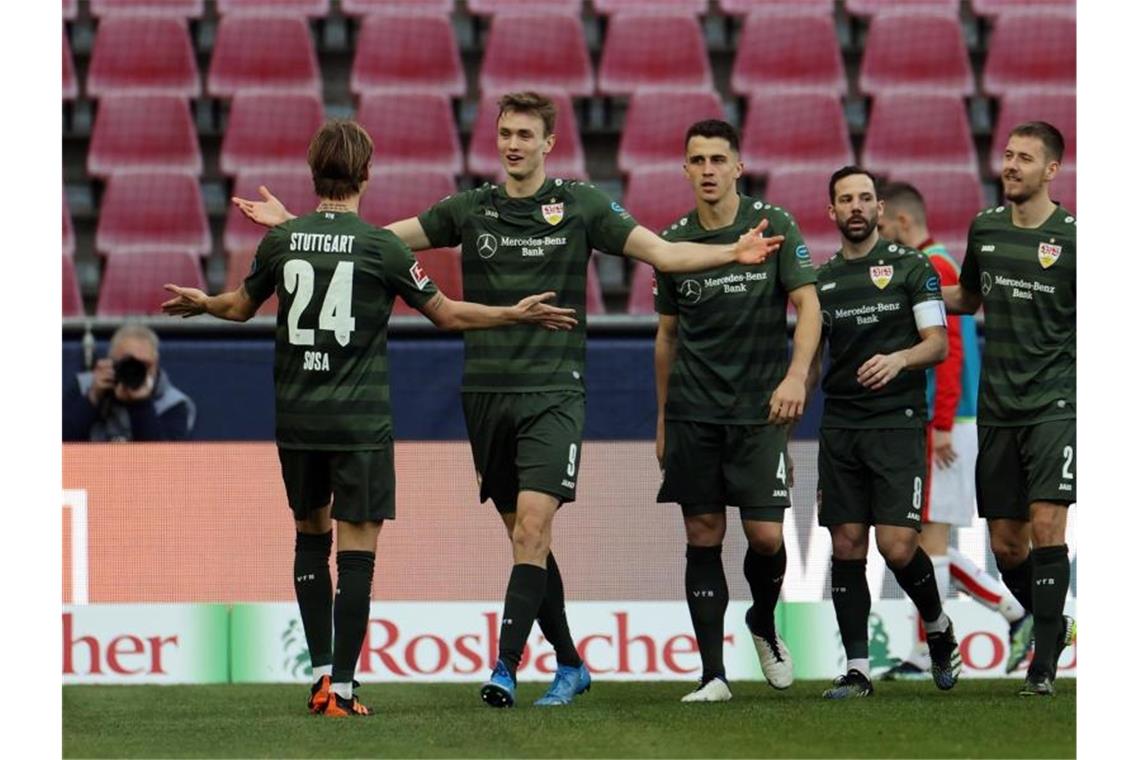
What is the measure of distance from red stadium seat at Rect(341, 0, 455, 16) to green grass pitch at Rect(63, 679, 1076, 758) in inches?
249

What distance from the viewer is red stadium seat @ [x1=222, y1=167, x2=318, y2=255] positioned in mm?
11344

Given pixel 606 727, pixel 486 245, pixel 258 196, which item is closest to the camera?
pixel 606 727

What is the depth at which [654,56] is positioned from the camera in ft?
40.9

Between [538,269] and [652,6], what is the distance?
6.55m

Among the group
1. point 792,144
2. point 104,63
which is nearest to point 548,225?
point 792,144

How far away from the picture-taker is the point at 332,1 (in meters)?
12.9

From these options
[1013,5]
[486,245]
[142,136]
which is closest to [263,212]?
[486,245]

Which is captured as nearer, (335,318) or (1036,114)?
(335,318)

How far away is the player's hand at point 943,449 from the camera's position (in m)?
7.98

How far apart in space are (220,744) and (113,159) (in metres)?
7.11

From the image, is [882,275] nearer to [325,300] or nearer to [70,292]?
[325,300]

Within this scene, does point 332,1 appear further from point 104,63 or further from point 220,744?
point 220,744

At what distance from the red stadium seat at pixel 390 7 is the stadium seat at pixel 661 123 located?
1495mm

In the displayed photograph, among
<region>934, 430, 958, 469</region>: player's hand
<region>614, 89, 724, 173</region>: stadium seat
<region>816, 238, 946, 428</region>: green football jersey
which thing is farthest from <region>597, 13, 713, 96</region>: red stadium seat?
<region>816, 238, 946, 428</region>: green football jersey
